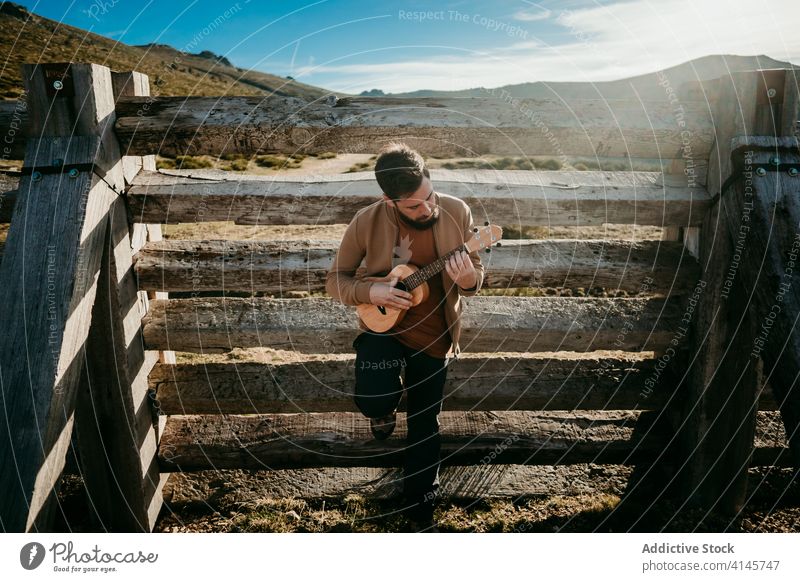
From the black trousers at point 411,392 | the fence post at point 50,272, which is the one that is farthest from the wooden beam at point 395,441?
the fence post at point 50,272

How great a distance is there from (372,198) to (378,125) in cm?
47

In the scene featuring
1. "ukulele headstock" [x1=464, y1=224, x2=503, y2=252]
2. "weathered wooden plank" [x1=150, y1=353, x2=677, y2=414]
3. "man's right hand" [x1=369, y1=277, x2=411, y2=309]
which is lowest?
"weathered wooden plank" [x1=150, y1=353, x2=677, y2=414]

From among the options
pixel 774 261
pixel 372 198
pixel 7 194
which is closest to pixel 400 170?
pixel 372 198

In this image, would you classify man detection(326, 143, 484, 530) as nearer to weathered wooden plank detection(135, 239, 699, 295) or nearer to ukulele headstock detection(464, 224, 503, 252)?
ukulele headstock detection(464, 224, 503, 252)

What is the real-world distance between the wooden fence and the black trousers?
51 cm

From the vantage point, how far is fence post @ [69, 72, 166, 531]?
12.8 ft

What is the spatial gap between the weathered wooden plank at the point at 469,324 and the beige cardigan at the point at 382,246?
0.62 metres

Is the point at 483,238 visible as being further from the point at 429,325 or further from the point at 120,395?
the point at 120,395

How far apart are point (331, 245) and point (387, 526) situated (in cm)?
205

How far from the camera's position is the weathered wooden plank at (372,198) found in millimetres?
4059

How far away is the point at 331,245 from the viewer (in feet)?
14.2

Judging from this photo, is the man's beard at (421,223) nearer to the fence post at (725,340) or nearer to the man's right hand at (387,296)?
the man's right hand at (387,296)


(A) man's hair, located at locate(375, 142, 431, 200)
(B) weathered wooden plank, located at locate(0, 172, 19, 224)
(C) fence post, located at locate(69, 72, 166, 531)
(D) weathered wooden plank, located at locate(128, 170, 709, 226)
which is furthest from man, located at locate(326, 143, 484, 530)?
(B) weathered wooden plank, located at locate(0, 172, 19, 224)

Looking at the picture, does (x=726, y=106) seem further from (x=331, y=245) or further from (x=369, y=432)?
(x=369, y=432)
